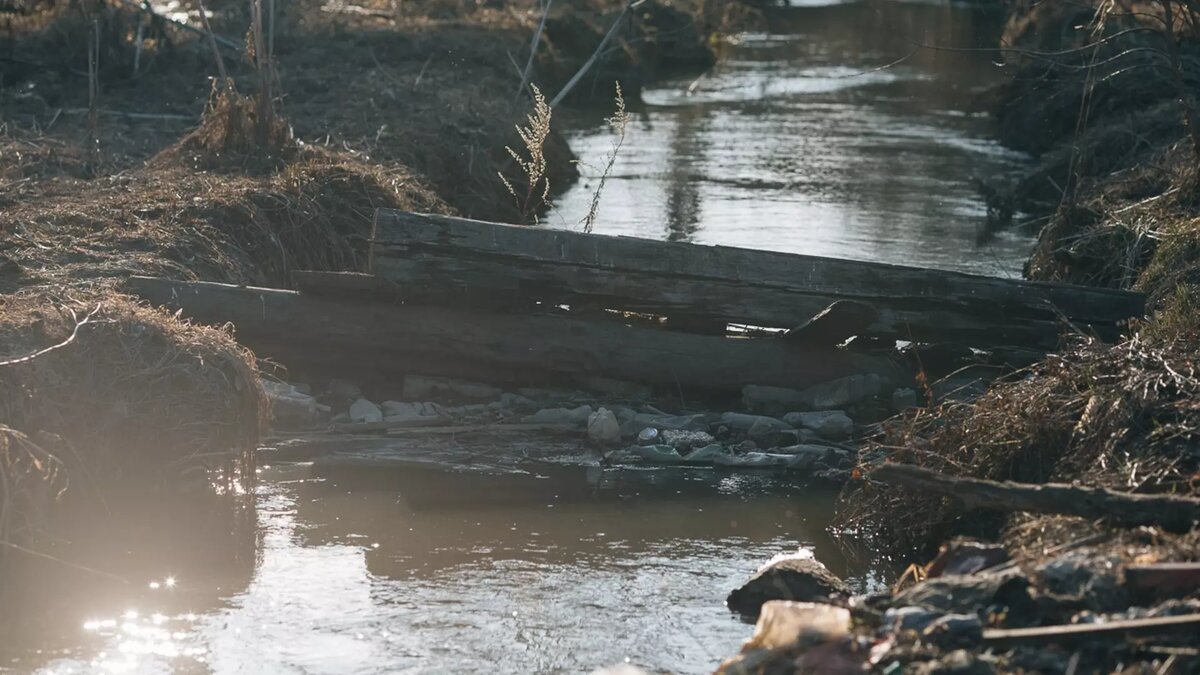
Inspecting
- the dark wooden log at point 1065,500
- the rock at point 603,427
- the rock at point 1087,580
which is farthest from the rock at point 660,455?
the rock at point 1087,580

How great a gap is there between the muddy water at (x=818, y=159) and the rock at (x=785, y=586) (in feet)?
19.3

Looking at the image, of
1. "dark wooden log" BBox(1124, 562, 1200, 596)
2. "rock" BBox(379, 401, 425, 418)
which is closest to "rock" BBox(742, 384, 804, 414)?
"rock" BBox(379, 401, 425, 418)

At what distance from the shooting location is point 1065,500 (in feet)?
17.7

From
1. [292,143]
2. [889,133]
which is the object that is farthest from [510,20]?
[292,143]

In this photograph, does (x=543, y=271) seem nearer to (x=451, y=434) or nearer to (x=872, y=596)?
(x=451, y=434)

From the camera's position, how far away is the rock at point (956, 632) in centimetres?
466

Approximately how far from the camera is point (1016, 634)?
15.1 ft

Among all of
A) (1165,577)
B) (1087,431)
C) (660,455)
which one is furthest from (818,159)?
(1165,577)

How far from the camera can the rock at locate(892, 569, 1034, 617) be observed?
489 centimetres

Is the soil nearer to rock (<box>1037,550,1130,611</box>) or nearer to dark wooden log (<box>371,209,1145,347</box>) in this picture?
rock (<box>1037,550,1130,611</box>)

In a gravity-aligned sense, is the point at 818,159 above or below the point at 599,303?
below

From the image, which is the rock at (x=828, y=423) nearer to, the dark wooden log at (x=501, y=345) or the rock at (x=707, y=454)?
the dark wooden log at (x=501, y=345)

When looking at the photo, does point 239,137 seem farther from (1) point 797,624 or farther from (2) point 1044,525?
(1) point 797,624

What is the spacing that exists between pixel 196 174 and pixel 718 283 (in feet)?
15.2
